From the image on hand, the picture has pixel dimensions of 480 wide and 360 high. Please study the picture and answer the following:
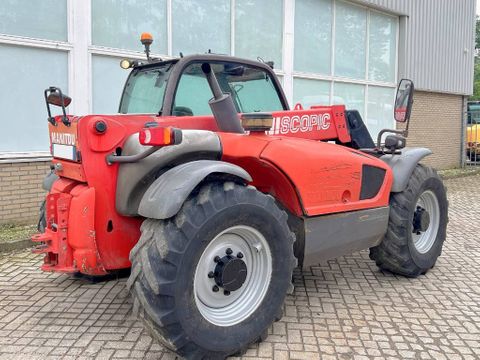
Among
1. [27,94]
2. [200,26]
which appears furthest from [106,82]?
[200,26]

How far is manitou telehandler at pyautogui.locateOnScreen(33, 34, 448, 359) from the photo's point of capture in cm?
304

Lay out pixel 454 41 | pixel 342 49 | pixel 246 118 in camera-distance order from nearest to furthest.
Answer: pixel 246 118 → pixel 342 49 → pixel 454 41

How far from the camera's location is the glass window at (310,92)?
11.3 m

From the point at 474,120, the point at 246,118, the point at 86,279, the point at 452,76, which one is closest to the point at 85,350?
the point at 86,279

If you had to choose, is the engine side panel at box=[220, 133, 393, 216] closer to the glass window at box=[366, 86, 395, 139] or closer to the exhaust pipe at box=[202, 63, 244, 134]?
the exhaust pipe at box=[202, 63, 244, 134]

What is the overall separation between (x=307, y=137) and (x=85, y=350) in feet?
8.48

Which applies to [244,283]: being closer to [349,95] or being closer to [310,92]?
[310,92]

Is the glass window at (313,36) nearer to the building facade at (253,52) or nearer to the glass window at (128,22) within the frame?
the building facade at (253,52)

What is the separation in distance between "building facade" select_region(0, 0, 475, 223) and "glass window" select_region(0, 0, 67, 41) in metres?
0.01

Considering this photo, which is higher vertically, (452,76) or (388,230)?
(452,76)

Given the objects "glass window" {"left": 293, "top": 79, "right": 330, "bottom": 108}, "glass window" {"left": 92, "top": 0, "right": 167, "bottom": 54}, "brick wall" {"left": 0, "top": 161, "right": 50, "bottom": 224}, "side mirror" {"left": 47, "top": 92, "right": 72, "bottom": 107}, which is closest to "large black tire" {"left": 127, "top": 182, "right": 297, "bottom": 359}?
"side mirror" {"left": 47, "top": 92, "right": 72, "bottom": 107}

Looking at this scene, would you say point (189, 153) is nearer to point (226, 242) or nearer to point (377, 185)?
point (226, 242)

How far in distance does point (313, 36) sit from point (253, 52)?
218 centimetres

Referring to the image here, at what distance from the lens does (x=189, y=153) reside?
134 inches
